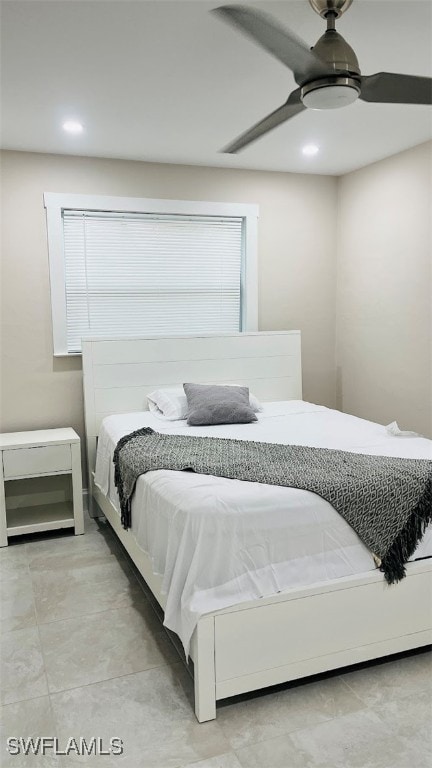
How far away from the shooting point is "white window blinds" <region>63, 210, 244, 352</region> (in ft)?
14.1

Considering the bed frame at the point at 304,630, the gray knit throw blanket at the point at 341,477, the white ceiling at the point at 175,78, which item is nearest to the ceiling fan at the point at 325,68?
the white ceiling at the point at 175,78

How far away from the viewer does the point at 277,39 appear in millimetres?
1816

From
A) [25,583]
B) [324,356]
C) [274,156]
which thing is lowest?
[25,583]

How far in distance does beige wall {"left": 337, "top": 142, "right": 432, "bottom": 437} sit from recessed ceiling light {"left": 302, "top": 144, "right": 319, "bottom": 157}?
23.4 inches

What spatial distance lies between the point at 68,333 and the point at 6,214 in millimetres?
914

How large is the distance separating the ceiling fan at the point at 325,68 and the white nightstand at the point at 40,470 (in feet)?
7.96

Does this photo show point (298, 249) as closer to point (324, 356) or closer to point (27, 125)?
point (324, 356)

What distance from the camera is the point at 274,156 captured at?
4.25 metres

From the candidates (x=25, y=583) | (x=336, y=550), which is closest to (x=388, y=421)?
(x=336, y=550)

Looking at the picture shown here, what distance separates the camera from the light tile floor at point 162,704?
1882 millimetres

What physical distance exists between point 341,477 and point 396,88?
1.50 metres

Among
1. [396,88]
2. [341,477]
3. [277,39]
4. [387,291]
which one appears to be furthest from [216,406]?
[277,39]

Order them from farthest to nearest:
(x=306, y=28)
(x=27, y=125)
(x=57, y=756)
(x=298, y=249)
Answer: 1. (x=298, y=249)
2. (x=27, y=125)
3. (x=306, y=28)
4. (x=57, y=756)

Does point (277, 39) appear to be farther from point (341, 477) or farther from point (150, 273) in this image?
point (150, 273)
